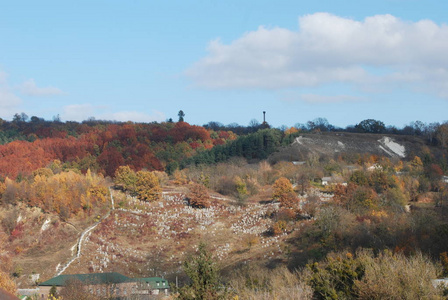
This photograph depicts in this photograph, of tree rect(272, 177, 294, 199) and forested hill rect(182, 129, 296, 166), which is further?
forested hill rect(182, 129, 296, 166)

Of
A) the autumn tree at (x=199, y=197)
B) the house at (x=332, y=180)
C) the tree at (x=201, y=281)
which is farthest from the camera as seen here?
the house at (x=332, y=180)

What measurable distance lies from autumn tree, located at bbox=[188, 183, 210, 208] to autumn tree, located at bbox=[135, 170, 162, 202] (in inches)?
181

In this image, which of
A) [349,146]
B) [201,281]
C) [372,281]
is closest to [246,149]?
[349,146]

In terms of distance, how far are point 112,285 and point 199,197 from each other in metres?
29.2

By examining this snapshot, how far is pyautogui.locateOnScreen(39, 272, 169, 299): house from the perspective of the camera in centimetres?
3275

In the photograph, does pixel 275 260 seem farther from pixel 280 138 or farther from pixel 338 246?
pixel 280 138

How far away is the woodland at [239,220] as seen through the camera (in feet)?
62.3

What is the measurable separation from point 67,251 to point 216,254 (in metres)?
14.3

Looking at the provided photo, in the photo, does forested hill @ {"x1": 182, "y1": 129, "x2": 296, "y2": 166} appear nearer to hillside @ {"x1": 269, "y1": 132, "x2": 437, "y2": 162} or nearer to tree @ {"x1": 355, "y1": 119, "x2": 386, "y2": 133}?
hillside @ {"x1": 269, "y1": 132, "x2": 437, "y2": 162}

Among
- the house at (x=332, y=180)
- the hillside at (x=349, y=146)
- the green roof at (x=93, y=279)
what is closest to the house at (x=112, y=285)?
the green roof at (x=93, y=279)

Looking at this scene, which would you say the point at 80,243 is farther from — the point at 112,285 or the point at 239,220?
the point at 239,220

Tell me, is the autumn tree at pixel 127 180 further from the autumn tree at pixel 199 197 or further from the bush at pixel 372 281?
the bush at pixel 372 281

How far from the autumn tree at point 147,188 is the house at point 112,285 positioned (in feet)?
86.4

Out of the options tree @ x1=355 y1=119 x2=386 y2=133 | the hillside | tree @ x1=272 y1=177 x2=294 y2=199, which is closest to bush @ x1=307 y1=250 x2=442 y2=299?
tree @ x1=272 y1=177 x2=294 y2=199
